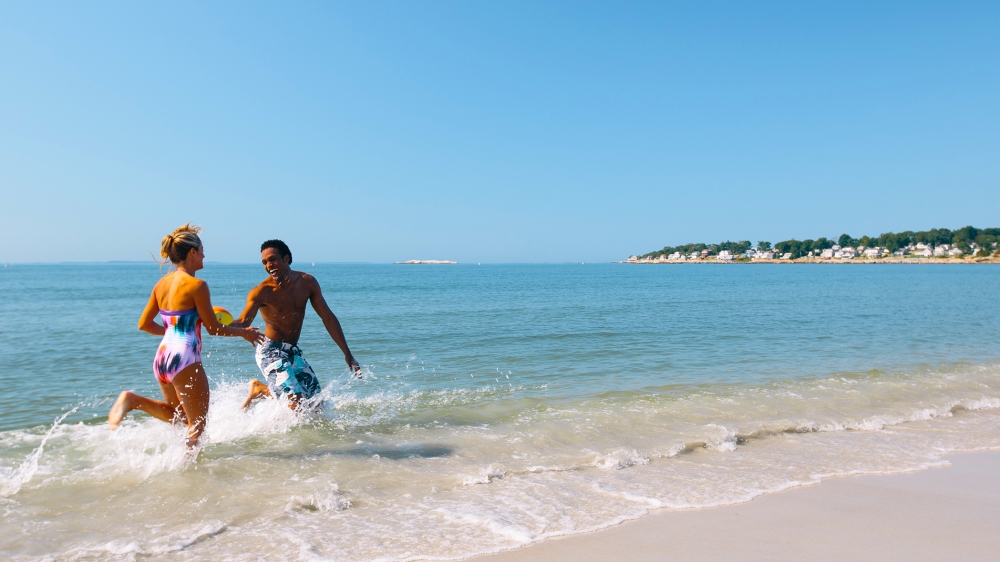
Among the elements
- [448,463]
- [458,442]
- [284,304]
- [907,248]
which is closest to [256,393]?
[284,304]

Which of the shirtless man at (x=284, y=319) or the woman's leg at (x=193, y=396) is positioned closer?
the woman's leg at (x=193, y=396)

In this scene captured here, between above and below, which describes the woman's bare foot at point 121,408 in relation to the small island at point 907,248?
below

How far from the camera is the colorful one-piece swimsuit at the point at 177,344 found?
4664 mm

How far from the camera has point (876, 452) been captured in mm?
5539

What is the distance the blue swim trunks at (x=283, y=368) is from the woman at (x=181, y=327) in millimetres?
1098

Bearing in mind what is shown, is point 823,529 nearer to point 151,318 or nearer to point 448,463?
point 448,463

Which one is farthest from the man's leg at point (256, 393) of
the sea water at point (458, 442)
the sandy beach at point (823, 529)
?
the sandy beach at point (823, 529)

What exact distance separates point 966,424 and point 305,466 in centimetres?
785

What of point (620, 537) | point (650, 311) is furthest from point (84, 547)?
point (650, 311)

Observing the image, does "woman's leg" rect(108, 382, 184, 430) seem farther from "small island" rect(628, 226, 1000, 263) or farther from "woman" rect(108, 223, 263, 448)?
"small island" rect(628, 226, 1000, 263)

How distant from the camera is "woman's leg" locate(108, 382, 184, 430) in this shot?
181 inches

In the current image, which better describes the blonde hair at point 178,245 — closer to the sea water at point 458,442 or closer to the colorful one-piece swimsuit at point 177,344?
the colorful one-piece swimsuit at point 177,344

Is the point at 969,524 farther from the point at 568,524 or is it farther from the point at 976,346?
the point at 976,346

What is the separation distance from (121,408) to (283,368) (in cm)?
161
